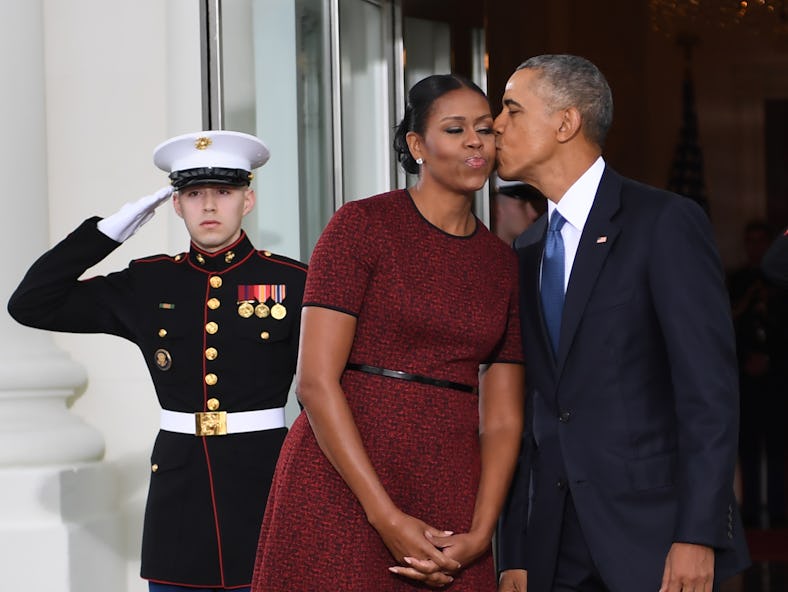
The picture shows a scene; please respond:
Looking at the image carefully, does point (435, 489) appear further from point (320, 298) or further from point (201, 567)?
point (201, 567)

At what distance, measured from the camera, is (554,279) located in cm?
221

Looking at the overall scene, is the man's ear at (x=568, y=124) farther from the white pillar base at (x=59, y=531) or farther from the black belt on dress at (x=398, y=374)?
the white pillar base at (x=59, y=531)

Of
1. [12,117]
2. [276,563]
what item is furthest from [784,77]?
[276,563]

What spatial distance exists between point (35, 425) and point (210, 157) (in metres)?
1.56

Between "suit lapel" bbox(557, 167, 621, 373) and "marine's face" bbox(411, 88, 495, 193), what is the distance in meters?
0.20

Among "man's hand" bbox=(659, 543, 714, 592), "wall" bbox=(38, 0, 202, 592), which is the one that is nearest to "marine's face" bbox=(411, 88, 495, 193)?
"man's hand" bbox=(659, 543, 714, 592)

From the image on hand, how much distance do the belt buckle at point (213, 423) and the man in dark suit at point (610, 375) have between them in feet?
2.31

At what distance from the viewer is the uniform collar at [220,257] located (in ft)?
9.34

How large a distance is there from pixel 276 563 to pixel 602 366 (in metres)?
0.59

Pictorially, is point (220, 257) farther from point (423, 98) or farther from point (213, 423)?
point (423, 98)

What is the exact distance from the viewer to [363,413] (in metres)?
2.14

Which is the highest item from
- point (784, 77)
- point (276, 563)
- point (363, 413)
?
point (784, 77)

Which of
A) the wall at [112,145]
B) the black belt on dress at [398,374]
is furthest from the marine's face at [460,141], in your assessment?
the wall at [112,145]

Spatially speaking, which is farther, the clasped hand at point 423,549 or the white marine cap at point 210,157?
the white marine cap at point 210,157
